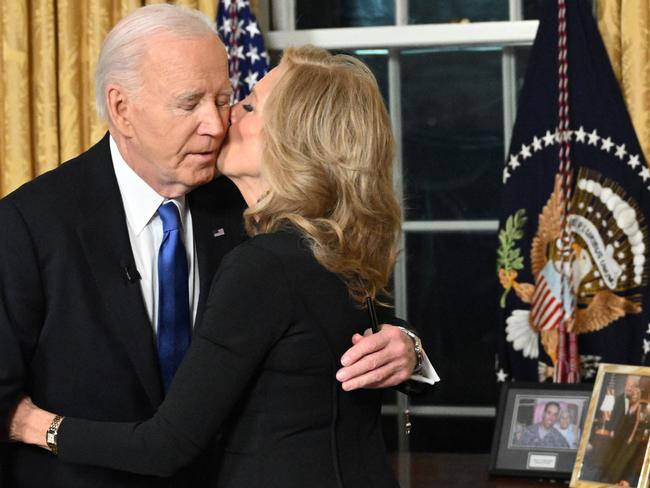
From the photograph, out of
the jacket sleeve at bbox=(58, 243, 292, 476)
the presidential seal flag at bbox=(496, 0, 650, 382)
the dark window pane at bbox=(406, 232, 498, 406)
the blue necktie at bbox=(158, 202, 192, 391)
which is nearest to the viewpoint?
the jacket sleeve at bbox=(58, 243, 292, 476)

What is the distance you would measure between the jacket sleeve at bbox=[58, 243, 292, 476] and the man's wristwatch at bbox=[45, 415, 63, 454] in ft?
0.41

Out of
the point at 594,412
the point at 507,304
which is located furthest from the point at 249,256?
the point at 507,304

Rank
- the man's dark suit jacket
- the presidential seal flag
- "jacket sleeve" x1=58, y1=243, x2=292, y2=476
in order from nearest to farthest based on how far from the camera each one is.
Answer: "jacket sleeve" x1=58, y1=243, x2=292, y2=476
the man's dark suit jacket
the presidential seal flag

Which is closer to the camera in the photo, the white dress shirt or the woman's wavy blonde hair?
the woman's wavy blonde hair

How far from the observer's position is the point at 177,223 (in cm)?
217

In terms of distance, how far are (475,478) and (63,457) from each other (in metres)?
1.31

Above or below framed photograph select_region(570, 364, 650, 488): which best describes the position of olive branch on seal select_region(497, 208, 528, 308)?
above

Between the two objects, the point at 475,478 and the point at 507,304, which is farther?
the point at 507,304

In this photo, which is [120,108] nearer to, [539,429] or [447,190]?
[539,429]

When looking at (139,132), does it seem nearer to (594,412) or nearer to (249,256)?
(249,256)

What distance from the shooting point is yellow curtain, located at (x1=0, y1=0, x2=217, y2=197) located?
327 centimetres

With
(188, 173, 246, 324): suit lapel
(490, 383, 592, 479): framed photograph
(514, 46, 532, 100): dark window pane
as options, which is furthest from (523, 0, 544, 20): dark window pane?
(188, 173, 246, 324): suit lapel

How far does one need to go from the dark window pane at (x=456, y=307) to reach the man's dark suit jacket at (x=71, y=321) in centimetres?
171

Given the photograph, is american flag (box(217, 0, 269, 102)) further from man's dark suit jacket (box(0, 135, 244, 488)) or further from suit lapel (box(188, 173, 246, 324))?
man's dark suit jacket (box(0, 135, 244, 488))
